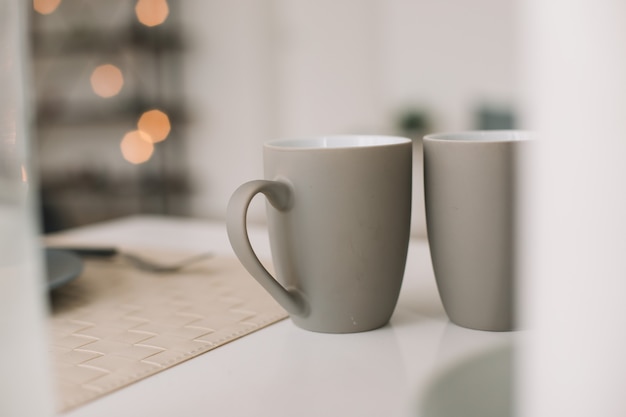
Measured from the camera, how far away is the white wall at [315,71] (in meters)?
2.35

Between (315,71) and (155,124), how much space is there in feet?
2.17

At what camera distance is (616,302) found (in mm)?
99

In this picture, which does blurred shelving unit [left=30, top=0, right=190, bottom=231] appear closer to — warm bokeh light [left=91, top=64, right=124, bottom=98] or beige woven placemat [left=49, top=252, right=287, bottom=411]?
warm bokeh light [left=91, top=64, right=124, bottom=98]

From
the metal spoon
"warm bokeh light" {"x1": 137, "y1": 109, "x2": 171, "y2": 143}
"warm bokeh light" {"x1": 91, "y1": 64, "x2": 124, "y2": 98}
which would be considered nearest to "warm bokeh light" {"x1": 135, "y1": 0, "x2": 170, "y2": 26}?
"warm bokeh light" {"x1": 91, "y1": 64, "x2": 124, "y2": 98}

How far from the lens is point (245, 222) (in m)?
0.40

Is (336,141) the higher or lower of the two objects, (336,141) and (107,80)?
the lower

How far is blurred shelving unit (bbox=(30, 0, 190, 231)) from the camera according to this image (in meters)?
2.50

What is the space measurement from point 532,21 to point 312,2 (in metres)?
2.50

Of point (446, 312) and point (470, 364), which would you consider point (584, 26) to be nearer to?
point (470, 364)

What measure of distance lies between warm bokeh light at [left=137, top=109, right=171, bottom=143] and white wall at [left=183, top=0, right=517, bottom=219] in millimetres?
112

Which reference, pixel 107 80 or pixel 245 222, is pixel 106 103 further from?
pixel 245 222

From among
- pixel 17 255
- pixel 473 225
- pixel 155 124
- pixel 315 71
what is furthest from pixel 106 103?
pixel 17 255

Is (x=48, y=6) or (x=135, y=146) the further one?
(x=135, y=146)

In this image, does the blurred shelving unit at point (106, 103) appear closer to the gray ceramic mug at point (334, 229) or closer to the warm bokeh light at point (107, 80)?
the warm bokeh light at point (107, 80)
